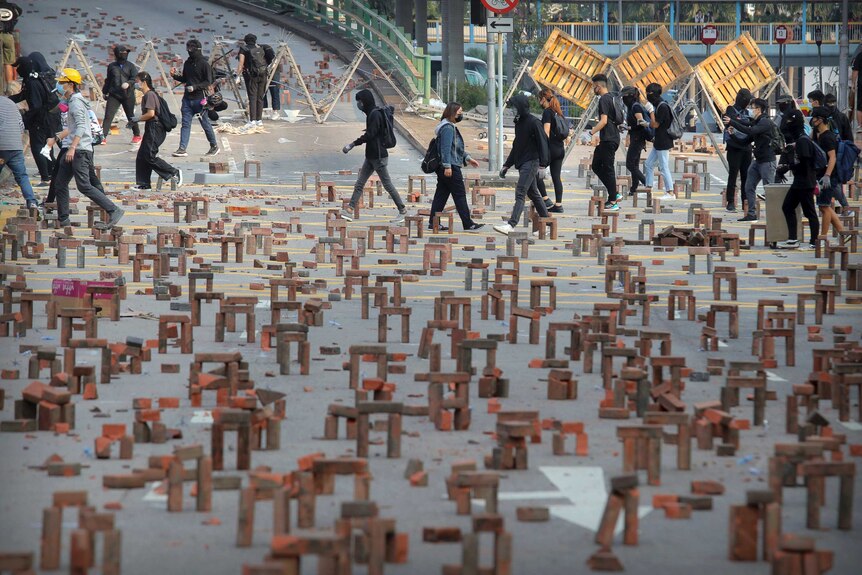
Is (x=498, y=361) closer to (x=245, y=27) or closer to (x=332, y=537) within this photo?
(x=332, y=537)

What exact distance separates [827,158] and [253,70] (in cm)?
1323

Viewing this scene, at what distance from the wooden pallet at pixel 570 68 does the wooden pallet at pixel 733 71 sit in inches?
87.5

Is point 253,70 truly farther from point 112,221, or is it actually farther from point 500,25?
point 112,221

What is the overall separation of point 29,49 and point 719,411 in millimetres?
28010

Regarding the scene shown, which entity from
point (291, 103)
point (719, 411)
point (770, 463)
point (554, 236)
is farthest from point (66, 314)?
point (291, 103)

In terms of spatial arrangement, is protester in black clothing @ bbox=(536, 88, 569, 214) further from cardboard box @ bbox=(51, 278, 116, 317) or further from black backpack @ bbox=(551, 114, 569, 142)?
cardboard box @ bbox=(51, 278, 116, 317)

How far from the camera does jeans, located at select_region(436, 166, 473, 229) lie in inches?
709

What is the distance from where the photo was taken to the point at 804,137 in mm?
16531

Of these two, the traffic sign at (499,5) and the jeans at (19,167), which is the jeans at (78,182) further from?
the traffic sign at (499,5)

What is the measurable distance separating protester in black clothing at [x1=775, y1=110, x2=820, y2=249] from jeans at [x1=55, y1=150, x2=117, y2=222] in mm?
7324

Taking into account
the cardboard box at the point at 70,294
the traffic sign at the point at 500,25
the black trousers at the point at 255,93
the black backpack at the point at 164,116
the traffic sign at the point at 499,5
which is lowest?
the cardboard box at the point at 70,294

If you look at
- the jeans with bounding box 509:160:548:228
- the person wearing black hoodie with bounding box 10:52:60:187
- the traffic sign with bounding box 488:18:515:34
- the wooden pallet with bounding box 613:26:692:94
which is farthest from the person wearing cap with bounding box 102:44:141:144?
the jeans with bounding box 509:160:548:228

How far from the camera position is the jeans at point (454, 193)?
18016 millimetres

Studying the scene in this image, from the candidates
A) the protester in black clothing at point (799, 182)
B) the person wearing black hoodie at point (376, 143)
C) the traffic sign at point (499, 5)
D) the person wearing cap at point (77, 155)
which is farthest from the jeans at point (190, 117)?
the protester in black clothing at point (799, 182)
